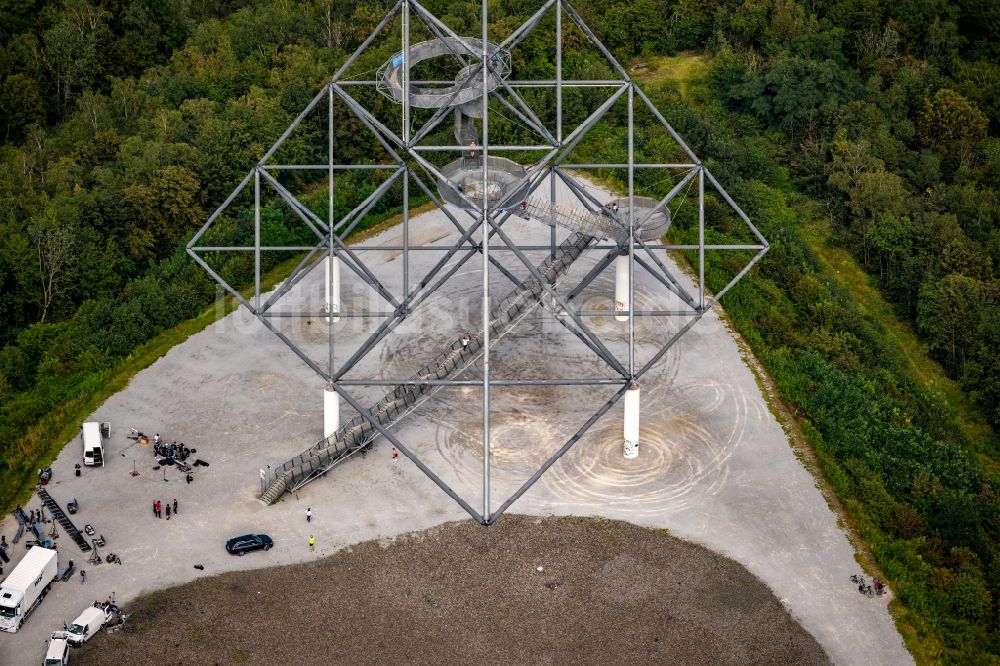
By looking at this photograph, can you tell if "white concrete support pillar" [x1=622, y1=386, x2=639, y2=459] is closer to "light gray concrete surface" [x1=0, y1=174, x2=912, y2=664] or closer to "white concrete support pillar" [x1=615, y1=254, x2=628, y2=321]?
"light gray concrete surface" [x1=0, y1=174, x2=912, y2=664]

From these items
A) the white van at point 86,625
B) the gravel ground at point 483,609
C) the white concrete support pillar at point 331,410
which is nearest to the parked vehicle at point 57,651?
the white van at point 86,625

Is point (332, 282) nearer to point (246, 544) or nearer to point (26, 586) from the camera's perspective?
point (246, 544)

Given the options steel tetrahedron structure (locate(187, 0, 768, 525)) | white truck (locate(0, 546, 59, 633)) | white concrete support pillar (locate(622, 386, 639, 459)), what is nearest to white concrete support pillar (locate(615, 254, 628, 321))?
steel tetrahedron structure (locate(187, 0, 768, 525))

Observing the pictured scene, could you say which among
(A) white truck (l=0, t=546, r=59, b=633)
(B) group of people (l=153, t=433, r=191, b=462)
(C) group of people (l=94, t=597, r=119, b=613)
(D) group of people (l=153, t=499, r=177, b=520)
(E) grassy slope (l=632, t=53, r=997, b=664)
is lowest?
(E) grassy slope (l=632, t=53, r=997, b=664)

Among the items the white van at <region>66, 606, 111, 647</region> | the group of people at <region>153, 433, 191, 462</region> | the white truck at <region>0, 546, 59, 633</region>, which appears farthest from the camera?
the group of people at <region>153, 433, 191, 462</region>

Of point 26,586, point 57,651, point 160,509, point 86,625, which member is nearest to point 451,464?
point 160,509

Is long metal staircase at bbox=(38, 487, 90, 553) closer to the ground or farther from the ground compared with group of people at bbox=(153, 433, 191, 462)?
farther from the ground

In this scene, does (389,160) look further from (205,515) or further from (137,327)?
(205,515)

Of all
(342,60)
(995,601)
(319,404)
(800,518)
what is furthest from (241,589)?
(342,60)
